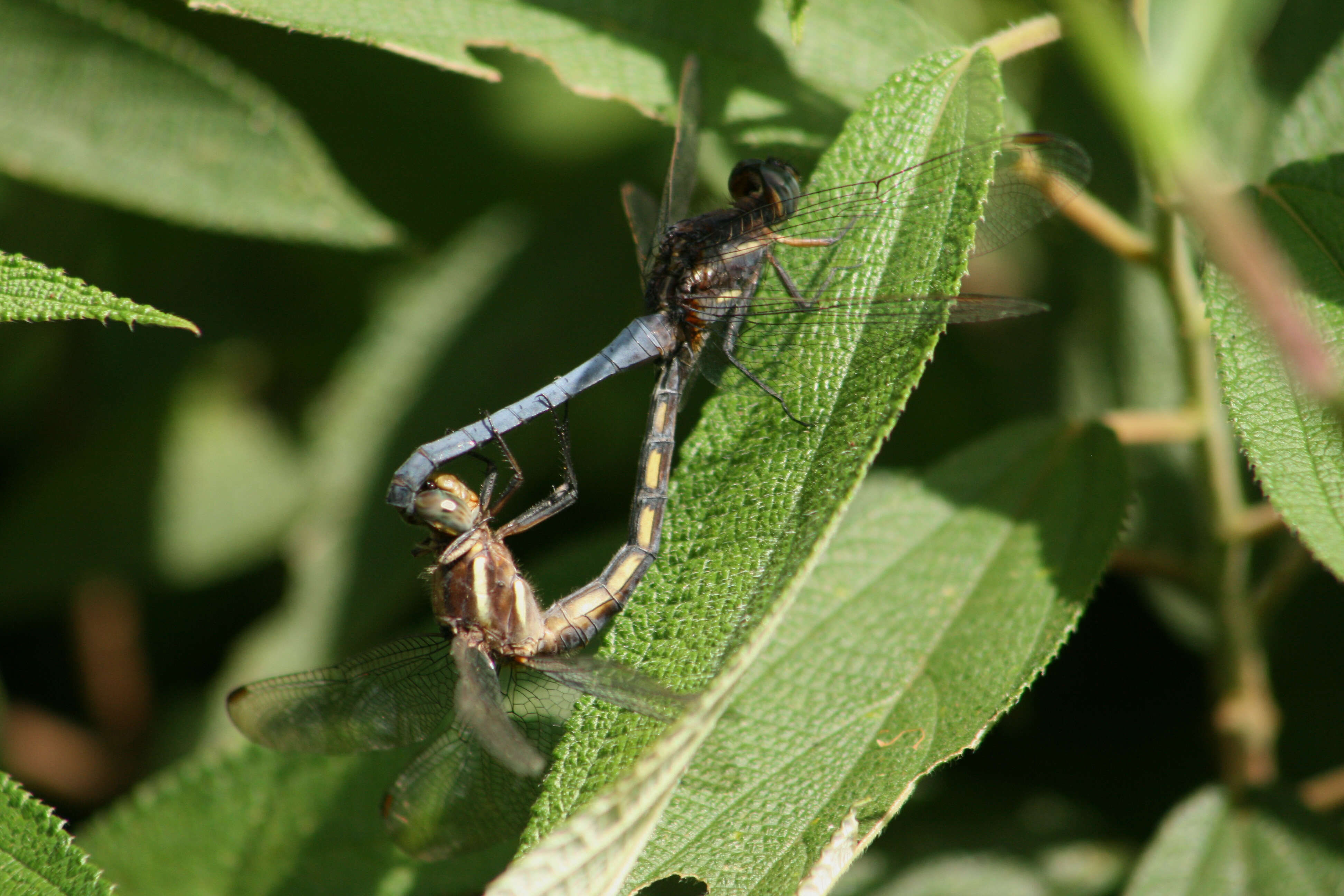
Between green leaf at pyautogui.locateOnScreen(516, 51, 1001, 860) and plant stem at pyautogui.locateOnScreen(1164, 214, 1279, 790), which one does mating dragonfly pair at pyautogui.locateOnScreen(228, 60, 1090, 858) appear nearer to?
green leaf at pyautogui.locateOnScreen(516, 51, 1001, 860)

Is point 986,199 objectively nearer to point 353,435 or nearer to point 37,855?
point 37,855

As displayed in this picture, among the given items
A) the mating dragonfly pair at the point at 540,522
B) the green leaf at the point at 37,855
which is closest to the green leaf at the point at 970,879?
the mating dragonfly pair at the point at 540,522

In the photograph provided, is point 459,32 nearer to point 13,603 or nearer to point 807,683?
point 807,683

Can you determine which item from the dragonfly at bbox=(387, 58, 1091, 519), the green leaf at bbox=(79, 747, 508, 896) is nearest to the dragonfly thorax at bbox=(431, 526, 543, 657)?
the dragonfly at bbox=(387, 58, 1091, 519)

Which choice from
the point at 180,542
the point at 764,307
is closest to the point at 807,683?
the point at 764,307

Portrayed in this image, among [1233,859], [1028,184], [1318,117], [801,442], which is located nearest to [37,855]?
[801,442]

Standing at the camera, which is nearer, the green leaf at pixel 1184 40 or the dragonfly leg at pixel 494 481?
the green leaf at pixel 1184 40

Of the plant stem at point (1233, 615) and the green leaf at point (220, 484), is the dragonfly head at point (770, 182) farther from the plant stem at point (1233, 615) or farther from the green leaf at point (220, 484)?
the green leaf at point (220, 484)

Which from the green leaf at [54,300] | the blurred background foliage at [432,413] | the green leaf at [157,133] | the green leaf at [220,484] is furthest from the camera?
the green leaf at [220,484]
